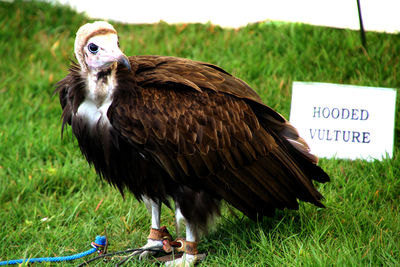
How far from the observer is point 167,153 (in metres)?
3.22

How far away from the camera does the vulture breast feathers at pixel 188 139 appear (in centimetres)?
320

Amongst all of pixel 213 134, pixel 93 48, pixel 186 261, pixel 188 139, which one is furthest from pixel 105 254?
pixel 93 48

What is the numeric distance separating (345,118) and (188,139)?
Answer: 1992 mm

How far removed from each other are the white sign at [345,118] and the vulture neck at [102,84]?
2073 mm

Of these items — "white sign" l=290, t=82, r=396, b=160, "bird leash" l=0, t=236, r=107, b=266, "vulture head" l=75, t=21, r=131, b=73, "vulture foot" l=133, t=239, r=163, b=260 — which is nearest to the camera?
"vulture head" l=75, t=21, r=131, b=73

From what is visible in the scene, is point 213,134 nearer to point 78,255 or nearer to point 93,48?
point 93,48

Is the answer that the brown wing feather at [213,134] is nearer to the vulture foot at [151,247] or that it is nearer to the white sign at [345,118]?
the vulture foot at [151,247]

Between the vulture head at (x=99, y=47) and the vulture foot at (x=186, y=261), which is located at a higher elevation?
the vulture head at (x=99, y=47)

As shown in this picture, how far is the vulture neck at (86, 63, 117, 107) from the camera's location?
3.25 metres

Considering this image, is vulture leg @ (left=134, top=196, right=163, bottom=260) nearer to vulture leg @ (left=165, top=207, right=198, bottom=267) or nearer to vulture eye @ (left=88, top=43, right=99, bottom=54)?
vulture leg @ (left=165, top=207, right=198, bottom=267)

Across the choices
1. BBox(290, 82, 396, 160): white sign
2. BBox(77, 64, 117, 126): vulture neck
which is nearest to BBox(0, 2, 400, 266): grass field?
BBox(290, 82, 396, 160): white sign

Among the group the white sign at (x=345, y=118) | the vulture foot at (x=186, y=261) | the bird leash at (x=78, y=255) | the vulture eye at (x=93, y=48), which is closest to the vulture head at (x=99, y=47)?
the vulture eye at (x=93, y=48)

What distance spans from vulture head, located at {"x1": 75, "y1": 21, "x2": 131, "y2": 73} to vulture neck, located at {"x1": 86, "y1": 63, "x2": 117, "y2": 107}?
28 mm

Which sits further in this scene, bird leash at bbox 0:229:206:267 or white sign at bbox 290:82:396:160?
white sign at bbox 290:82:396:160
